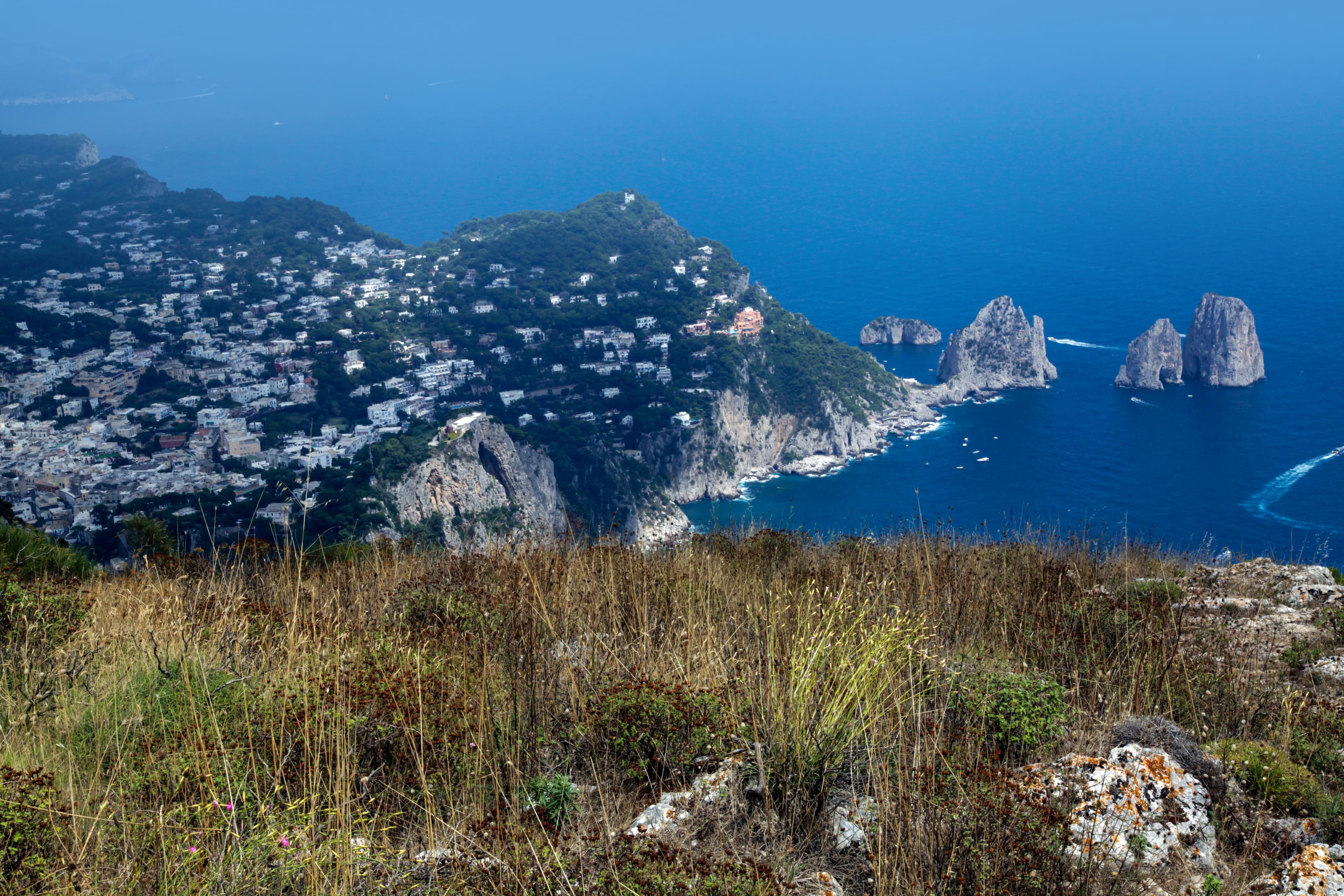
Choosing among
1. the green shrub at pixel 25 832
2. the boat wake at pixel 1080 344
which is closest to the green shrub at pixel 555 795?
the green shrub at pixel 25 832

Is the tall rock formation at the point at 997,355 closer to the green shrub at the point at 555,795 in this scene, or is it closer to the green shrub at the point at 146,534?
the green shrub at the point at 146,534

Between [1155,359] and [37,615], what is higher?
[1155,359]

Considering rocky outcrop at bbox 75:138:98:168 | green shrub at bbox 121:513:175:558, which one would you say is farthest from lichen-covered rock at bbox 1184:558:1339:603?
rocky outcrop at bbox 75:138:98:168

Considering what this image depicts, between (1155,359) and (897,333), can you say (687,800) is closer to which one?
(1155,359)

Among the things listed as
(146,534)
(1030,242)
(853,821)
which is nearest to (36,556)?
(146,534)

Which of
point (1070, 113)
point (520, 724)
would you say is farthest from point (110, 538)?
point (1070, 113)

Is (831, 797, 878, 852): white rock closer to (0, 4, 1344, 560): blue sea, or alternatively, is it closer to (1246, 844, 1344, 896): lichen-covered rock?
(1246, 844, 1344, 896): lichen-covered rock

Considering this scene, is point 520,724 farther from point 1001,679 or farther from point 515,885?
point 1001,679
